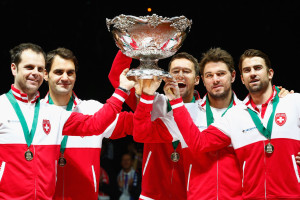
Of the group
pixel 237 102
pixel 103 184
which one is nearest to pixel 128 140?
pixel 103 184

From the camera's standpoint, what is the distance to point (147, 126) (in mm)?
3086

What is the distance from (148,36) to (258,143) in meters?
1.03

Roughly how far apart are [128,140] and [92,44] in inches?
59.2

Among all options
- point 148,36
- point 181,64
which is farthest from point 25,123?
point 181,64

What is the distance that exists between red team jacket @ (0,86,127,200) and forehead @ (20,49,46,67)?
21cm

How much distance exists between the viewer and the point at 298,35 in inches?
241

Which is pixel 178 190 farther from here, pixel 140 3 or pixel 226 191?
pixel 140 3

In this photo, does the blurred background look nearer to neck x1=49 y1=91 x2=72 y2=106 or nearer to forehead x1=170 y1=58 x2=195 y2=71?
forehead x1=170 y1=58 x2=195 y2=71

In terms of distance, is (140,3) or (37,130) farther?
(140,3)

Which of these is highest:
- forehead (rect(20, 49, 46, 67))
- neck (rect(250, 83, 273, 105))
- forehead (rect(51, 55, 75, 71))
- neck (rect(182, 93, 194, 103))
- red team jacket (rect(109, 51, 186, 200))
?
forehead (rect(51, 55, 75, 71))

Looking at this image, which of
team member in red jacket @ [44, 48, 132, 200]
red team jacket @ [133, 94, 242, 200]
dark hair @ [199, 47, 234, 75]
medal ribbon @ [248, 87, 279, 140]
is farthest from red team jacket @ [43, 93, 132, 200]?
medal ribbon @ [248, 87, 279, 140]

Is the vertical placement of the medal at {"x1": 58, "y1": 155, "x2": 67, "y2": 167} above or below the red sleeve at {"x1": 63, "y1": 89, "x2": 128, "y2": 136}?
below

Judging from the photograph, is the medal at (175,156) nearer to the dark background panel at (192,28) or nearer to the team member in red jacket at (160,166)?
the team member in red jacket at (160,166)

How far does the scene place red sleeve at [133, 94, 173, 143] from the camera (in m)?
2.96
